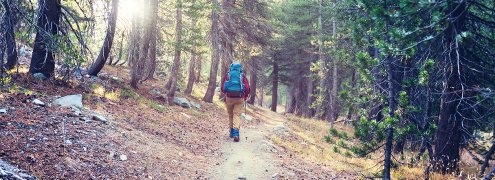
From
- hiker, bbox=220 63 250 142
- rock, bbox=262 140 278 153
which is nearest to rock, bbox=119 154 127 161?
hiker, bbox=220 63 250 142

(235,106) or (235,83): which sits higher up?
(235,83)

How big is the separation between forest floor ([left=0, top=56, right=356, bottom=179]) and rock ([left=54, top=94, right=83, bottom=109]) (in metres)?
0.22

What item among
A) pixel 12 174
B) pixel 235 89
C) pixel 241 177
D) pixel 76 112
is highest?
pixel 235 89

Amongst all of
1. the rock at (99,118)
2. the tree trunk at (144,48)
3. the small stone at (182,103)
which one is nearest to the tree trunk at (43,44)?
the rock at (99,118)

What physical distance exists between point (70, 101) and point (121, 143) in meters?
2.19

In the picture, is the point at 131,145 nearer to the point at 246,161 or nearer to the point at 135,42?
the point at 246,161

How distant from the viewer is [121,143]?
7.29 m

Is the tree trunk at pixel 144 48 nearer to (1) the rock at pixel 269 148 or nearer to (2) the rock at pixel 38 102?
(2) the rock at pixel 38 102

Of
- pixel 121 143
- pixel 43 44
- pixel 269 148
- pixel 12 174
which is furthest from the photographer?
pixel 269 148

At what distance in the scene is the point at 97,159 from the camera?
6.03m

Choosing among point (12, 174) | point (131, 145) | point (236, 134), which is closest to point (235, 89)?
point (236, 134)

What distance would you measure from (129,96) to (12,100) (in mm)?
5308

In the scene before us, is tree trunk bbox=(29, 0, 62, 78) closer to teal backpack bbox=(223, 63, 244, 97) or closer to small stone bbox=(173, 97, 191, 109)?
teal backpack bbox=(223, 63, 244, 97)

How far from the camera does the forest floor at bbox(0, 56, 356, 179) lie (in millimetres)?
5441
